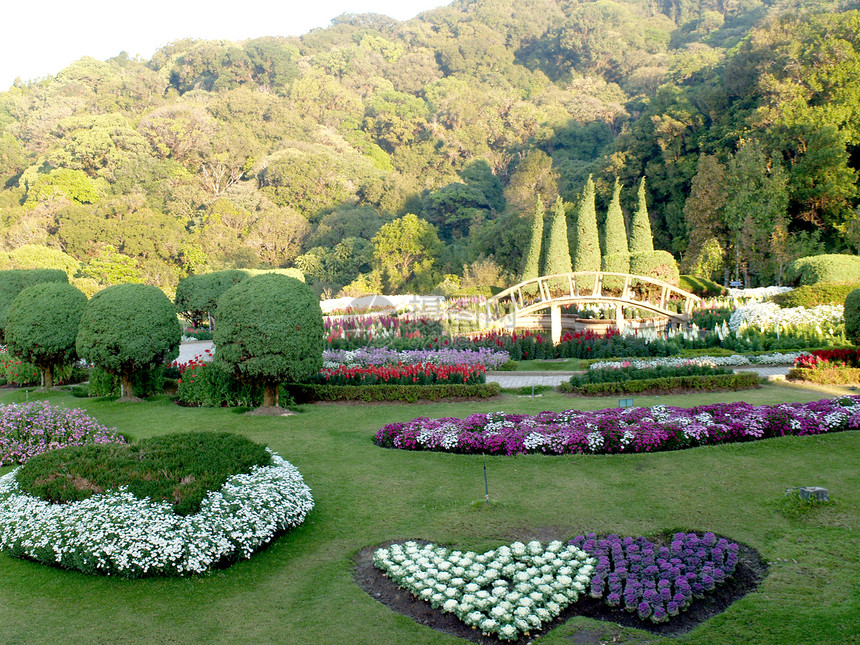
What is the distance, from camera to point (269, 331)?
9391 millimetres

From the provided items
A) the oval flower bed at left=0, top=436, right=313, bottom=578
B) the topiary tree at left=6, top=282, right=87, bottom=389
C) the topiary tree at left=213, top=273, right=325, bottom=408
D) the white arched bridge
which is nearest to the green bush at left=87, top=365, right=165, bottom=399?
the topiary tree at left=6, top=282, right=87, bottom=389

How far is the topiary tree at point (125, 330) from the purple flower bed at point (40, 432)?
232cm

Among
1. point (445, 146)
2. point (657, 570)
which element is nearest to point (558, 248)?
point (657, 570)

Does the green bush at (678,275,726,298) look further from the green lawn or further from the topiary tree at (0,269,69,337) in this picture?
the topiary tree at (0,269,69,337)

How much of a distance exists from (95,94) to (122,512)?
242 feet

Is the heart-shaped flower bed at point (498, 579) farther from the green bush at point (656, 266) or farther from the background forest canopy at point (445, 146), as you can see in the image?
the background forest canopy at point (445, 146)

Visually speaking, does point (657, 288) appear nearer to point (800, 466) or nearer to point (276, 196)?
point (800, 466)

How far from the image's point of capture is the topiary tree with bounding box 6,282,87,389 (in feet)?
40.1

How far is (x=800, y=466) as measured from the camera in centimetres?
643

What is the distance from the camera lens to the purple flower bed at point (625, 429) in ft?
23.8

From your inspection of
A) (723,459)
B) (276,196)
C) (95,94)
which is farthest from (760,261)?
(95,94)

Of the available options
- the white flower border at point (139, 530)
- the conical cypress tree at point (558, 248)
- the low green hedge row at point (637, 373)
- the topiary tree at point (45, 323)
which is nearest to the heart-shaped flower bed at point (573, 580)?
the white flower border at point (139, 530)

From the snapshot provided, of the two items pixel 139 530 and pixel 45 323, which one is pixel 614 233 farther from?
pixel 139 530

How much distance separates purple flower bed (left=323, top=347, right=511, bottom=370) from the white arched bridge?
2.26 metres
